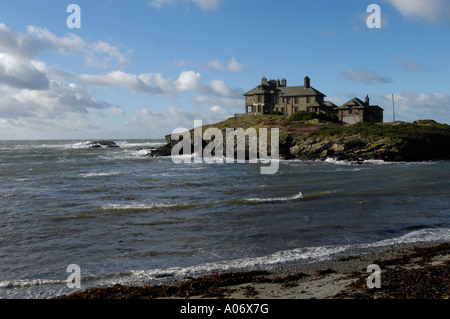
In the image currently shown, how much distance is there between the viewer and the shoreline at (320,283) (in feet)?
27.2

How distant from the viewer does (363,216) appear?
1802 centimetres

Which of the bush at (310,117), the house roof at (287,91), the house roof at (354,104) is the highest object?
the house roof at (287,91)

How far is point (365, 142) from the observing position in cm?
5719

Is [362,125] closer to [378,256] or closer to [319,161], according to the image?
[319,161]

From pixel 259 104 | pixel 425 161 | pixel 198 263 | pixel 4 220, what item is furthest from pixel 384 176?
pixel 259 104

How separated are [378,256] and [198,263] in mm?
5729

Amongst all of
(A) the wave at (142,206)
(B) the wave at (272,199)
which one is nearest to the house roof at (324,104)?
(B) the wave at (272,199)

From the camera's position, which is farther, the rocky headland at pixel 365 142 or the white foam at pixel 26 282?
the rocky headland at pixel 365 142

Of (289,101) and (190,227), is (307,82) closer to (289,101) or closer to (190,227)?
(289,101)

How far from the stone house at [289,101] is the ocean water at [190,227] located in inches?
2281

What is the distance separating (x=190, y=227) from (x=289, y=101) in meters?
75.3

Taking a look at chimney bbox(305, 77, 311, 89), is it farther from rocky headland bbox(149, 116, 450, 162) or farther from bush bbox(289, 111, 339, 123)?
rocky headland bbox(149, 116, 450, 162)

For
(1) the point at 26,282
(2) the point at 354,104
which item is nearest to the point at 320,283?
(1) the point at 26,282

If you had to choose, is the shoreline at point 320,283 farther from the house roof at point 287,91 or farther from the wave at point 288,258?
the house roof at point 287,91
